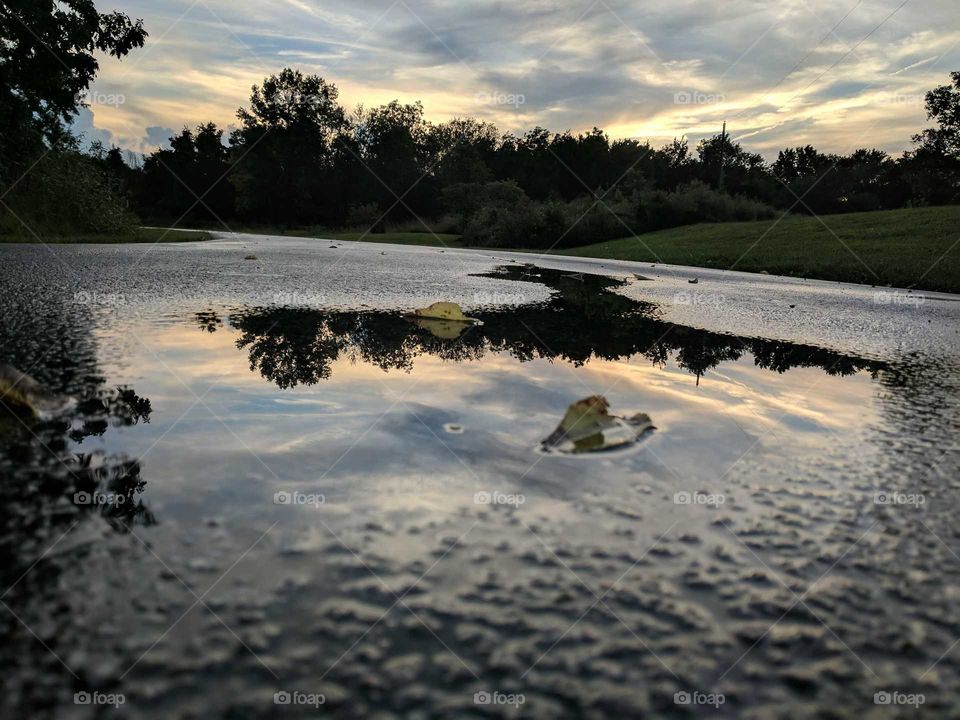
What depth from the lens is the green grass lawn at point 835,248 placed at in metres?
21.3

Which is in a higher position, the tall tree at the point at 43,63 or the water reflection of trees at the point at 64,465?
the tall tree at the point at 43,63

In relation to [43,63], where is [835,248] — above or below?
below

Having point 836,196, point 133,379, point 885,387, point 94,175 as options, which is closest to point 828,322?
point 885,387

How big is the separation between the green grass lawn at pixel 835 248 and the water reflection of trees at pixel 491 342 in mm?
14267

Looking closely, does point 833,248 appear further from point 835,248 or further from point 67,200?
point 67,200

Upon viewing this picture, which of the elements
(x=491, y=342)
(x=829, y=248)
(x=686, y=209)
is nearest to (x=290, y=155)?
(x=686, y=209)

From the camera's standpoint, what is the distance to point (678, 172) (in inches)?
3423

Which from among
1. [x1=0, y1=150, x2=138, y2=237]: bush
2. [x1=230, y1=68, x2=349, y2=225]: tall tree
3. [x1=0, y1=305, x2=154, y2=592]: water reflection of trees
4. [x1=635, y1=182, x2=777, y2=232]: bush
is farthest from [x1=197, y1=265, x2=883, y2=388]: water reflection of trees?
[x1=230, y1=68, x2=349, y2=225]: tall tree

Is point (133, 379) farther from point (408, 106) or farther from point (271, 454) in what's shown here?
point (408, 106)

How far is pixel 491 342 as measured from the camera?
7.75 meters

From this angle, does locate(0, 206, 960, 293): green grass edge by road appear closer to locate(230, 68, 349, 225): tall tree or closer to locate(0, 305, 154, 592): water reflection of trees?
locate(0, 305, 154, 592): water reflection of trees

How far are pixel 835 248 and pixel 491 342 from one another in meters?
23.6

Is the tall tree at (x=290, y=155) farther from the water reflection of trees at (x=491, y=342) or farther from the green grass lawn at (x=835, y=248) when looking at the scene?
the water reflection of trees at (x=491, y=342)

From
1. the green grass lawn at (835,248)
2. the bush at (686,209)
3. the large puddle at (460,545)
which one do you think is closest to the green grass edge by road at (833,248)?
the green grass lawn at (835,248)
